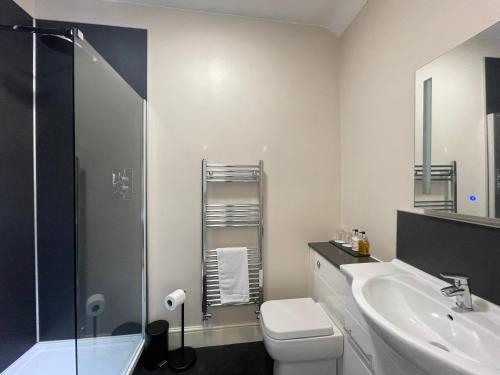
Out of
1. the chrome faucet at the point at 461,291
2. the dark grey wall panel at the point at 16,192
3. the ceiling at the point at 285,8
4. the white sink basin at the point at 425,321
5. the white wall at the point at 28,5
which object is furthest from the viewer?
the ceiling at the point at 285,8

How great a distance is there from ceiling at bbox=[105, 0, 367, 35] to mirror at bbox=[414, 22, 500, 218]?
3.06ft

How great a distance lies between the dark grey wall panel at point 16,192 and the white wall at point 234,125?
40cm

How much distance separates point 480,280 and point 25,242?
2502mm

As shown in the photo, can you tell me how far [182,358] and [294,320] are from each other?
899 millimetres

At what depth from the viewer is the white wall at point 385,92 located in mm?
1055

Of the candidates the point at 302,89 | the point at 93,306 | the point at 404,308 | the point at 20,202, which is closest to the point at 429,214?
the point at 404,308

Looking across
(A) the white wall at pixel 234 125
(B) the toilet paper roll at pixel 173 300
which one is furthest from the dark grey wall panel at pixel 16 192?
(B) the toilet paper roll at pixel 173 300

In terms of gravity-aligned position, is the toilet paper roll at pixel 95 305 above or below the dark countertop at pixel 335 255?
below

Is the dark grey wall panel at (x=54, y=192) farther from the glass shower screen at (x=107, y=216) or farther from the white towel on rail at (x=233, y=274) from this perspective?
the white towel on rail at (x=233, y=274)

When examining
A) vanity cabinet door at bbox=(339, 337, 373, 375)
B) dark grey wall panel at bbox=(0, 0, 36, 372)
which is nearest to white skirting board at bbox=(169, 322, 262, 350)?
vanity cabinet door at bbox=(339, 337, 373, 375)

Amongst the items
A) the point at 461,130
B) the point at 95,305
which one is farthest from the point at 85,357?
the point at 461,130

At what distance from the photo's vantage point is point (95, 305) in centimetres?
130

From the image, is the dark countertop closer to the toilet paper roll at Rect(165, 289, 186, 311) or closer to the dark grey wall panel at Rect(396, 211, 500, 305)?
the dark grey wall panel at Rect(396, 211, 500, 305)

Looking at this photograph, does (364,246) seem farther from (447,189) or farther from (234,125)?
(234,125)
